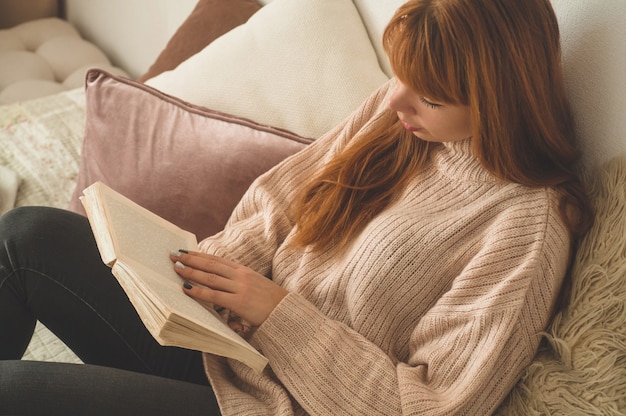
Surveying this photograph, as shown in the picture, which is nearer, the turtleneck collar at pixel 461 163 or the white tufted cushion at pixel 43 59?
the turtleneck collar at pixel 461 163

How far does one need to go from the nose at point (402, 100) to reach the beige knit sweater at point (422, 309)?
0.10 meters

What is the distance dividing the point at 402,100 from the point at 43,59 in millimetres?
1555

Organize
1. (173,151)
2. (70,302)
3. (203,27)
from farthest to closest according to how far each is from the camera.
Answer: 1. (203,27)
2. (173,151)
3. (70,302)

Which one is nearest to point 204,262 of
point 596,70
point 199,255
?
point 199,255

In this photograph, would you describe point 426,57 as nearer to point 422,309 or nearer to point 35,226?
point 422,309

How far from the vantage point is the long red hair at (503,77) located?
84cm

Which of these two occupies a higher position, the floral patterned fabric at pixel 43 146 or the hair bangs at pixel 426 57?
the hair bangs at pixel 426 57

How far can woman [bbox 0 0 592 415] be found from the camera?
33.6 inches

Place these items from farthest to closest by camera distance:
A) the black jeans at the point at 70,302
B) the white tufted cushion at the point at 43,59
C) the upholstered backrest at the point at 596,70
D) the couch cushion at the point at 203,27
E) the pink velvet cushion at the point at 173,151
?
the white tufted cushion at the point at 43,59, the couch cushion at the point at 203,27, the pink velvet cushion at the point at 173,151, the black jeans at the point at 70,302, the upholstered backrest at the point at 596,70

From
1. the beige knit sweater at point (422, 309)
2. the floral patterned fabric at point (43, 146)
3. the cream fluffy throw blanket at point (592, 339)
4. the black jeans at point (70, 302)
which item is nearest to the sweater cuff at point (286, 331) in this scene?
the beige knit sweater at point (422, 309)

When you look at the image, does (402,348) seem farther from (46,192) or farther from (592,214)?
(46,192)

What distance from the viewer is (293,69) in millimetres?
1311

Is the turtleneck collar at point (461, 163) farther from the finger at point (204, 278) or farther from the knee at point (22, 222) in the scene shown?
the knee at point (22, 222)

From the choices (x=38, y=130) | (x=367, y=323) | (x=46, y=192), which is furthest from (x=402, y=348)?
(x=38, y=130)
